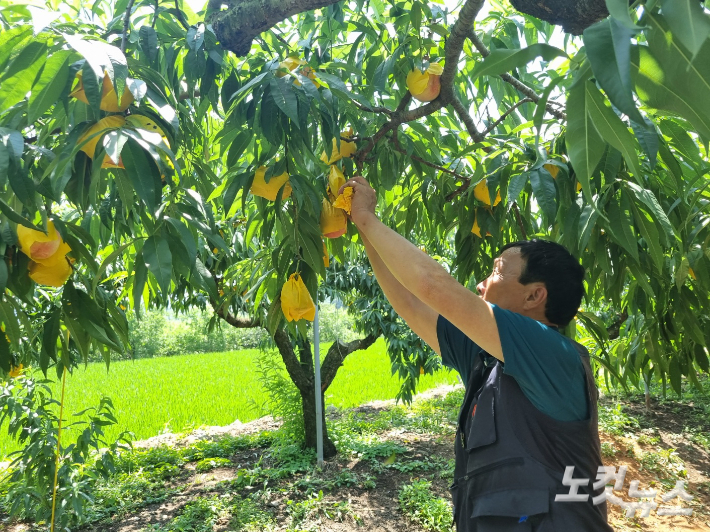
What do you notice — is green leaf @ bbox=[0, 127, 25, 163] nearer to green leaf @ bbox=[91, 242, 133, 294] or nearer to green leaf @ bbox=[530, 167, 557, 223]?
green leaf @ bbox=[91, 242, 133, 294]

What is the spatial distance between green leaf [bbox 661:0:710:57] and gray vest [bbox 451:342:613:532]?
816 mm

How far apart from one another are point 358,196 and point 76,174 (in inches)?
21.0

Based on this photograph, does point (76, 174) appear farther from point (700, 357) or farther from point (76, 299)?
point (700, 357)

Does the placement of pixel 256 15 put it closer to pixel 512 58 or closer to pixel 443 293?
pixel 443 293

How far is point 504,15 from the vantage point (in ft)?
5.43

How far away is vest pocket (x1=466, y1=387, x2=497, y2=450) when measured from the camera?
104 centimetres

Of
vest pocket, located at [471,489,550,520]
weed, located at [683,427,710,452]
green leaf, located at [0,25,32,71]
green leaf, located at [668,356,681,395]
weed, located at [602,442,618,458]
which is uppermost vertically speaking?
green leaf, located at [0,25,32,71]

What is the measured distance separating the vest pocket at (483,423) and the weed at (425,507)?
2.02 m

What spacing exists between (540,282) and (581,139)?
0.74 meters

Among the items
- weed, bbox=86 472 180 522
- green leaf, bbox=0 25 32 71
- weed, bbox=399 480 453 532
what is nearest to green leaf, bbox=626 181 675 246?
green leaf, bbox=0 25 32 71

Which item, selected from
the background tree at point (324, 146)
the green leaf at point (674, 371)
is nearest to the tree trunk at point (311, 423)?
the background tree at point (324, 146)

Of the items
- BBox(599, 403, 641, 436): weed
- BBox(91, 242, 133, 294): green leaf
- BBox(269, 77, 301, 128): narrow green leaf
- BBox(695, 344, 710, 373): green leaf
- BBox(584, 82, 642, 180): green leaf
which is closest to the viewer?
BBox(584, 82, 642, 180): green leaf

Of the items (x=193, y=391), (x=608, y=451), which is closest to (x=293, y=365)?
(x=608, y=451)

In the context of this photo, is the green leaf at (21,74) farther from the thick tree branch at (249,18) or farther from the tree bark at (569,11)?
the tree bark at (569,11)
